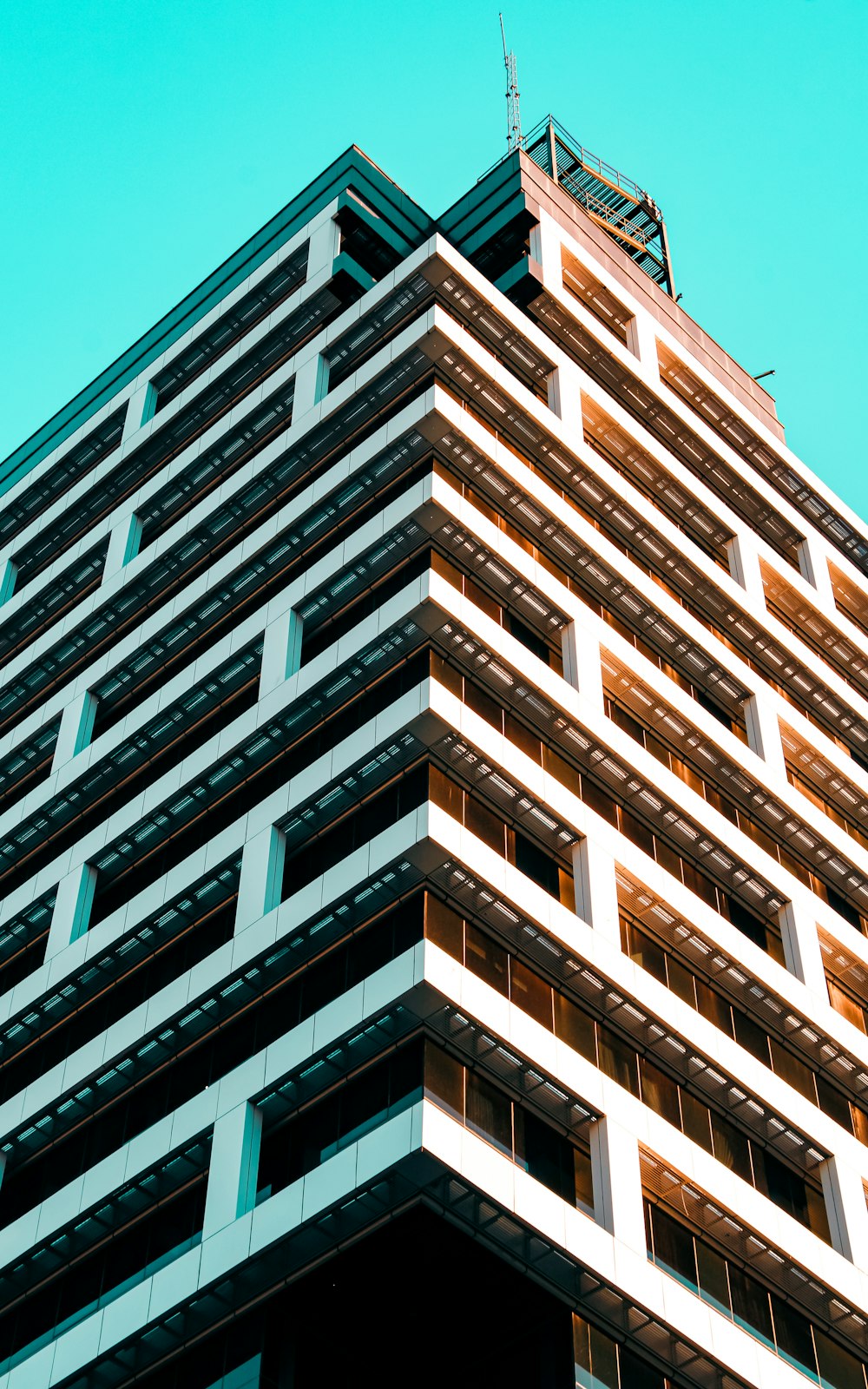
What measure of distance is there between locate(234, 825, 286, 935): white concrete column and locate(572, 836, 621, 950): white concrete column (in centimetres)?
765

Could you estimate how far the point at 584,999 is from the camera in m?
43.8

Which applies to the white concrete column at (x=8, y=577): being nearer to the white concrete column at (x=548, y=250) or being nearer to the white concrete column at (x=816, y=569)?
the white concrete column at (x=548, y=250)

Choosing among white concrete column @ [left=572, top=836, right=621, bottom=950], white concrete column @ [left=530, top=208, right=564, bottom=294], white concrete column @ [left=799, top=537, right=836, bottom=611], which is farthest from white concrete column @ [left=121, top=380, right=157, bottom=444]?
white concrete column @ [left=572, top=836, right=621, bottom=950]

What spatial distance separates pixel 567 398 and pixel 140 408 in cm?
2021

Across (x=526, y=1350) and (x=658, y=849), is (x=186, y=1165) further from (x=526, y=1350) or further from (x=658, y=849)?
(x=658, y=849)

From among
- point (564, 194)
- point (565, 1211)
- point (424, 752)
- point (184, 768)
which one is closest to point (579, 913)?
point (424, 752)

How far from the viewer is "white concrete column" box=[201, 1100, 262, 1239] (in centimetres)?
3897

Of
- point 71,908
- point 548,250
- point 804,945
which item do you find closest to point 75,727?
point 71,908

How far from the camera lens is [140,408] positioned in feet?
242

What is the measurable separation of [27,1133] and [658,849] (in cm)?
1903

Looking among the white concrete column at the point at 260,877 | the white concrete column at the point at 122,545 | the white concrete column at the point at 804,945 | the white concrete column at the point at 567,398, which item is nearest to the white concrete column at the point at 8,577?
the white concrete column at the point at 122,545

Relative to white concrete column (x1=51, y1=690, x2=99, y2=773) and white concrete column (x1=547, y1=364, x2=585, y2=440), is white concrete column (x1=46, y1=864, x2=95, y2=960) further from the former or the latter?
white concrete column (x1=547, y1=364, x2=585, y2=440)

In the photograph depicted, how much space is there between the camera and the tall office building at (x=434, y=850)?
125 ft

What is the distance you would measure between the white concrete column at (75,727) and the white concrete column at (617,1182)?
84.4ft
